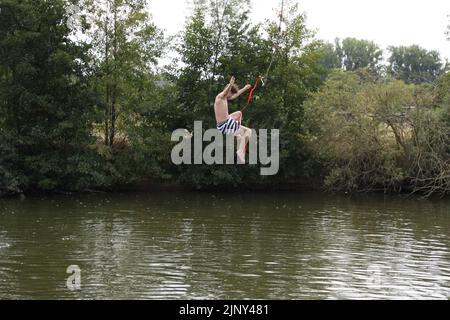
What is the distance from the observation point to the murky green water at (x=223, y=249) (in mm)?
15859

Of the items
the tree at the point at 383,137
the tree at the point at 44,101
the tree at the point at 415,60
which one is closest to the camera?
A: the tree at the point at 44,101

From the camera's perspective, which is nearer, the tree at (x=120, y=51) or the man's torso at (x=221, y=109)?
the man's torso at (x=221, y=109)

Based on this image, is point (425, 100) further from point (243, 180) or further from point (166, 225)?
point (166, 225)

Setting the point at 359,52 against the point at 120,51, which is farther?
the point at 359,52

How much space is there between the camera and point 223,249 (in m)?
20.5

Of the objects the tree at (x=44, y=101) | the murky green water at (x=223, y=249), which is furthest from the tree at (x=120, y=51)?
the murky green water at (x=223, y=249)

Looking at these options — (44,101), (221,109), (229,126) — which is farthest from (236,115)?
(44,101)

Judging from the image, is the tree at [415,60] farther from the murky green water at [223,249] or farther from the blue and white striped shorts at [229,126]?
the blue and white striped shorts at [229,126]

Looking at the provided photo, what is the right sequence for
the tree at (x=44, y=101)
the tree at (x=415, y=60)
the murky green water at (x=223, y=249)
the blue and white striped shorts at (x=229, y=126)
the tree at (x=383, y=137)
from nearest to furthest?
1. the murky green water at (x=223, y=249)
2. the blue and white striped shorts at (x=229, y=126)
3. the tree at (x=44, y=101)
4. the tree at (x=383, y=137)
5. the tree at (x=415, y=60)

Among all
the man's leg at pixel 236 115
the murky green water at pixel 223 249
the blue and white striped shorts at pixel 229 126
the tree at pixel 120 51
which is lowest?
the murky green water at pixel 223 249

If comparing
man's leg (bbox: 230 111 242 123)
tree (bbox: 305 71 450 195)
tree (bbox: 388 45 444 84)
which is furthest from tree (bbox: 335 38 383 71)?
man's leg (bbox: 230 111 242 123)

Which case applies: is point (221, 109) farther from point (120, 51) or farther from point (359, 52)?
point (359, 52)

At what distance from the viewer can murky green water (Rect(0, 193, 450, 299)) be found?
15.9 m

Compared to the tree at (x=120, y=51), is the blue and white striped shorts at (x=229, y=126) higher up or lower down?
lower down
